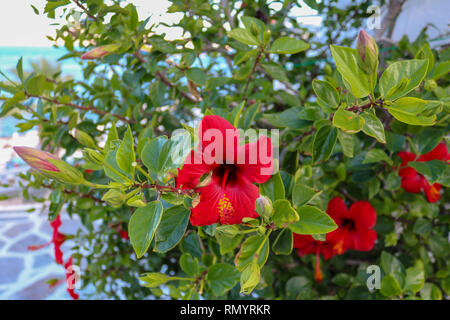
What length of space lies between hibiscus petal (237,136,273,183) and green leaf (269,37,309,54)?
0.63 ft

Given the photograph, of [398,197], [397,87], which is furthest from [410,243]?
[397,87]

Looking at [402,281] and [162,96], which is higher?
[162,96]

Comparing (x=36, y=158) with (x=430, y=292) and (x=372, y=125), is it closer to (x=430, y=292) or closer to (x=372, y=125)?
(x=372, y=125)

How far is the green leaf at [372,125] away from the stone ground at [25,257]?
2.10 meters

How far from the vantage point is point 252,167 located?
1.19 ft

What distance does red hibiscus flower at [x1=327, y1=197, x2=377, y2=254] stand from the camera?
25.0 inches

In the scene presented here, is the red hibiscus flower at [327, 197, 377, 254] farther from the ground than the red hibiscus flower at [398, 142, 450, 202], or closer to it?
closer to it

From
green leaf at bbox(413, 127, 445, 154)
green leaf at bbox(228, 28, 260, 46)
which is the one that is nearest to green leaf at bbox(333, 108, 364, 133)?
green leaf at bbox(228, 28, 260, 46)

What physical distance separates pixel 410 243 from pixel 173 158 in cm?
66

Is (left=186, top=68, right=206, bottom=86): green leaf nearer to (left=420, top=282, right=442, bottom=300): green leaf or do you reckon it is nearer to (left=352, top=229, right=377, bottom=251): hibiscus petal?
(left=352, top=229, right=377, bottom=251): hibiscus petal

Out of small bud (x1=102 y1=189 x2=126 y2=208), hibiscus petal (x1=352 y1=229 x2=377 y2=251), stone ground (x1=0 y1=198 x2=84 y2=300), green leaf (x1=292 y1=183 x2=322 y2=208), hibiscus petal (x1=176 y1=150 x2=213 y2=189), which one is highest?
hibiscus petal (x1=176 y1=150 x2=213 y2=189)

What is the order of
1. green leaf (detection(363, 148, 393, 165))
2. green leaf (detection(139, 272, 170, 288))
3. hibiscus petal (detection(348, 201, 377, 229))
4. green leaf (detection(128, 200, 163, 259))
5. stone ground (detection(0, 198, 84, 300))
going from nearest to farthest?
green leaf (detection(128, 200, 163, 259)), green leaf (detection(139, 272, 170, 288)), green leaf (detection(363, 148, 393, 165)), hibiscus petal (detection(348, 201, 377, 229)), stone ground (detection(0, 198, 84, 300))

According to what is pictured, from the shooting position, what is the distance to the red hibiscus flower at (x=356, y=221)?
2.08 ft
